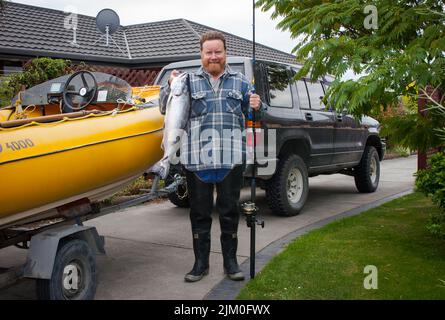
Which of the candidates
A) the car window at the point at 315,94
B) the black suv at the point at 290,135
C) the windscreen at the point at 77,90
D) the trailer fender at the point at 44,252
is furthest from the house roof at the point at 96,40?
the trailer fender at the point at 44,252

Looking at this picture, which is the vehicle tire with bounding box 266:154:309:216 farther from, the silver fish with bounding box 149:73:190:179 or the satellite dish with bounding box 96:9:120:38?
the satellite dish with bounding box 96:9:120:38

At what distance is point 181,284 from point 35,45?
31.1 ft

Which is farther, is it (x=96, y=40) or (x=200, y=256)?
(x=96, y=40)

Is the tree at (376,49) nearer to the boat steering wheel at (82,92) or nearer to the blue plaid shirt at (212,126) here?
the blue plaid shirt at (212,126)

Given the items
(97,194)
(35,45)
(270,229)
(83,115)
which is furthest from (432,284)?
(35,45)

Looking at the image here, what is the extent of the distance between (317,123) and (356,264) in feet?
9.88

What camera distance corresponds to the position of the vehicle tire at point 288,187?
6.18 m

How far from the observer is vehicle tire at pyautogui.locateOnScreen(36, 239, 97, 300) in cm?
322

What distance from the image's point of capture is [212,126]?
3896mm

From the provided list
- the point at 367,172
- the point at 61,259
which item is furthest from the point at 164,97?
the point at 367,172

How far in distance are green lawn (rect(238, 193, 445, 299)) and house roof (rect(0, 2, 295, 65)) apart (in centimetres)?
662

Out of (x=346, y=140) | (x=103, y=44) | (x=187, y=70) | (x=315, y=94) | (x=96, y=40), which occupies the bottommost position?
(x=346, y=140)

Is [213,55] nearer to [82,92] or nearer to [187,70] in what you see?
[82,92]
